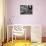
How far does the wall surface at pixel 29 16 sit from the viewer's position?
2355 mm

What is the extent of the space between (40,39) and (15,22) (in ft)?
1.82

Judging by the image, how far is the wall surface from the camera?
2.36 meters

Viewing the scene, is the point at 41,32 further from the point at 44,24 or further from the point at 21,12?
the point at 21,12

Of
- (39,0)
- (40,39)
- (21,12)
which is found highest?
(39,0)

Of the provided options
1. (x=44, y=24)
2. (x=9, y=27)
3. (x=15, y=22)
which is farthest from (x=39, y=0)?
(x=9, y=27)

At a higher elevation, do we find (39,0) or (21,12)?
(39,0)

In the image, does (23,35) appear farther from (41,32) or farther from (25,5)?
(25,5)

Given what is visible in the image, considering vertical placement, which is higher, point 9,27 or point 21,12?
point 21,12

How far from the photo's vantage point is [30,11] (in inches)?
93.0

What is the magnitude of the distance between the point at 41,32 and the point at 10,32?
57cm

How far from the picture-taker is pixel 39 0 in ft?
7.73

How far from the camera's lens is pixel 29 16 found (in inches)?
93.3

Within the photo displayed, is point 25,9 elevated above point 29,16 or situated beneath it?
elevated above

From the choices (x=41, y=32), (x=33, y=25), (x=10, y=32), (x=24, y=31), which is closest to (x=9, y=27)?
(x=10, y=32)
